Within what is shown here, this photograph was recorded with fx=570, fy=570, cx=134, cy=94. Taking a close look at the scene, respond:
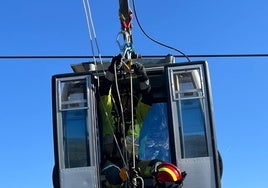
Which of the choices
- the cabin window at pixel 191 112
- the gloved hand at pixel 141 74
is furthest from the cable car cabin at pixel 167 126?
the gloved hand at pixel 141 74

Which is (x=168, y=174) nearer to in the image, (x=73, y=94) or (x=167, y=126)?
(x=167, y=126)

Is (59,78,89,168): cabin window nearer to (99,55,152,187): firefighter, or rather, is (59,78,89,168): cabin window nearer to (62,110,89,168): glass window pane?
(62,110,89,168): glass window pane

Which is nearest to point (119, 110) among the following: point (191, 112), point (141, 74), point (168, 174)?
point (141, 74)

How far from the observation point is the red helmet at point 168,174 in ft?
18.2

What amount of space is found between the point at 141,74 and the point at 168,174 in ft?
3.81

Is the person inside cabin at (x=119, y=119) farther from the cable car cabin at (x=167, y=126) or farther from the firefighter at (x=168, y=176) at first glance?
the firefighter at (x=168, y=176)

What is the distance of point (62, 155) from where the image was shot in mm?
6027

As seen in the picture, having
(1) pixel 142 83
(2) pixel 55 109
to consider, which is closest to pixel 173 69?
(1) pixel 142 83

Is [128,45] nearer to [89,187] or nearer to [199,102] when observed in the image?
[199,102]

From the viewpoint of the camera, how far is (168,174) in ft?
18.3

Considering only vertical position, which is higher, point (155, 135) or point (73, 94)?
point (73, 94)

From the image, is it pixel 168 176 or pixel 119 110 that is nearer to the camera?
pixel 168 176

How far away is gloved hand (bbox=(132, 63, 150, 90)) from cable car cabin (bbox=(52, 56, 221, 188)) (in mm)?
131

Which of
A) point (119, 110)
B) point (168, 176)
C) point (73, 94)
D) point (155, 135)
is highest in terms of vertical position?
point (73, 94)
